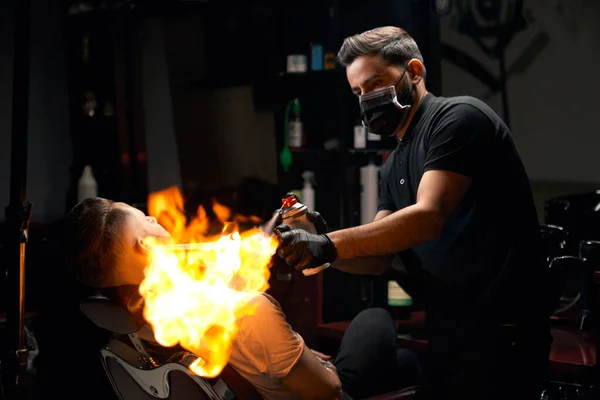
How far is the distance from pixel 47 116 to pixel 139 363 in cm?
291

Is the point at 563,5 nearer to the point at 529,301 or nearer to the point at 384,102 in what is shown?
the point at 384,102

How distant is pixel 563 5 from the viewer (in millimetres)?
3590

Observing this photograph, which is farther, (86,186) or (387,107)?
(86,186)

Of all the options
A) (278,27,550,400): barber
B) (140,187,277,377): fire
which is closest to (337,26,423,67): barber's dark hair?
(278,27,550,400): barber

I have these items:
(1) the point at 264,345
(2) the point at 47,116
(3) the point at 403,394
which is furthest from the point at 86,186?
(1) the point at 264,345

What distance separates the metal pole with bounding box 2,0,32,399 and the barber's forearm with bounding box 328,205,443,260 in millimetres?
829

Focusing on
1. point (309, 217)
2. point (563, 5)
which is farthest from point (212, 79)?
point (309, 217)

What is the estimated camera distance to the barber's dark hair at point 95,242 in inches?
84.0

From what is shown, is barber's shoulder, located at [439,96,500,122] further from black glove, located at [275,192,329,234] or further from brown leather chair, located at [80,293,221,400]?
brown leather chair, located at [80,293,221,400]

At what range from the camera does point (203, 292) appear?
84.4 inches

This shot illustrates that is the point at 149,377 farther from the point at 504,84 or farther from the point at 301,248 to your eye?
the point at 504,84

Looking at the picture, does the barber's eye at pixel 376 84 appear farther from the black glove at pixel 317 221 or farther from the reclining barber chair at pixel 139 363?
the reclining barber chair at pixel 139 363

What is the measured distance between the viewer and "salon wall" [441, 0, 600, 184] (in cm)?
352

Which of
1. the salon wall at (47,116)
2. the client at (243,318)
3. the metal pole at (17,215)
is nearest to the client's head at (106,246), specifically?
the client at (243,318)
